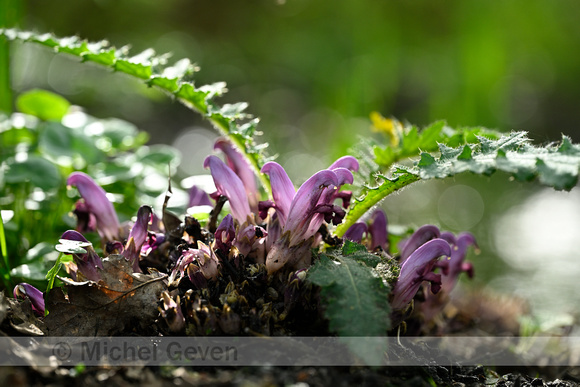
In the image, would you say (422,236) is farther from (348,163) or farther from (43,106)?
(43,106)

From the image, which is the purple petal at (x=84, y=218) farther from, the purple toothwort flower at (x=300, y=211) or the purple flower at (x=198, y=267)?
the purple toothwort flower at (x=300, y=211)

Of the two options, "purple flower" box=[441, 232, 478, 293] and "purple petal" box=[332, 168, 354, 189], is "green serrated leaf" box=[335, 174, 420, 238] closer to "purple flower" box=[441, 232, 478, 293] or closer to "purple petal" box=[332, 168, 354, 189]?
"purple petal" box=[332, 168, 354, 189]

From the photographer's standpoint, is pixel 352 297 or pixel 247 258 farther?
pixel 247 258

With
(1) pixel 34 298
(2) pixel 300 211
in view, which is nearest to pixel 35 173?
(1) pixel 34 298

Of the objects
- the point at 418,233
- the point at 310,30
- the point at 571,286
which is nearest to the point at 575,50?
the point at 310,30

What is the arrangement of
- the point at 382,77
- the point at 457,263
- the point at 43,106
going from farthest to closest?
the point at 382,77 → the point at 43,106 → the point at 457,263

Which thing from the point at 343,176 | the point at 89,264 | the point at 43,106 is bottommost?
the point at 89,264

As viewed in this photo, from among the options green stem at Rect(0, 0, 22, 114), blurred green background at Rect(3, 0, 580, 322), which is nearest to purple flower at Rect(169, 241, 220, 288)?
green stem at Rect(0, 0, 22, 114)
